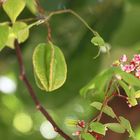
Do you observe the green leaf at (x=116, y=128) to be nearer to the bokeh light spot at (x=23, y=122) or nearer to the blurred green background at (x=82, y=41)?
the blurred green background at (x=82, y=41)

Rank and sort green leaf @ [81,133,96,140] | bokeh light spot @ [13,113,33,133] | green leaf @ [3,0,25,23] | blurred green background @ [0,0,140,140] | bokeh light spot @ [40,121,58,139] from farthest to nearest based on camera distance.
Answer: bokeh light spot @ [13,113,33,133] → bokeh light spot @ [40,121,58,139] → blurred green background @ [0,0,140,140] → green leaf @ [3,0,25,23] → green leaf @ [81,133,96,140]

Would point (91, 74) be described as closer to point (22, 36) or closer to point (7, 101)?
point (7, 101)

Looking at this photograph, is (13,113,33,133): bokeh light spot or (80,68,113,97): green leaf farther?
(13,113,33,133): bokeh light spot

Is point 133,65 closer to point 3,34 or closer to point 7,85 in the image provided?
point 3,34

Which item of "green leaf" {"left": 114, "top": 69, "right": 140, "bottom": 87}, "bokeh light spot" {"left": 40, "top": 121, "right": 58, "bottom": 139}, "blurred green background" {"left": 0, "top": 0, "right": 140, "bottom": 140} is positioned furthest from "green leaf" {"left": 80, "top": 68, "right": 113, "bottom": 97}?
"bokeh light spot" {"left": 40, "top": 121, "right": 58, "bottom": 139}

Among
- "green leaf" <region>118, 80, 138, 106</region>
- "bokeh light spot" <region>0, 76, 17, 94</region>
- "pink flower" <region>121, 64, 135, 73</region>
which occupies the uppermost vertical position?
"bokeh light spot" <region>0, 76, 17, 94</region>

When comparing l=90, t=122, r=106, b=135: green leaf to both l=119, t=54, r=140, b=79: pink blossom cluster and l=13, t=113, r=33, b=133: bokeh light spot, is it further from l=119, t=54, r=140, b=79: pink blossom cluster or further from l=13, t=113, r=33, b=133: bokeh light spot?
l=13, t=113, r=33, b=133: bokeh light spot

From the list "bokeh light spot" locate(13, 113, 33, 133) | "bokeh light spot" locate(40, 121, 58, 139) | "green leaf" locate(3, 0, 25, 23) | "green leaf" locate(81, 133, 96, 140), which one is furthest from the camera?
"bokeh light spot" locate(13, 113, 33, 133)

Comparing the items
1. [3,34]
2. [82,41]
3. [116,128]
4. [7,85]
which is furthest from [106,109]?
[7,85]

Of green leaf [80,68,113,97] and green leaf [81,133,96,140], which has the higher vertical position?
green leaf [80,68,113,97]
